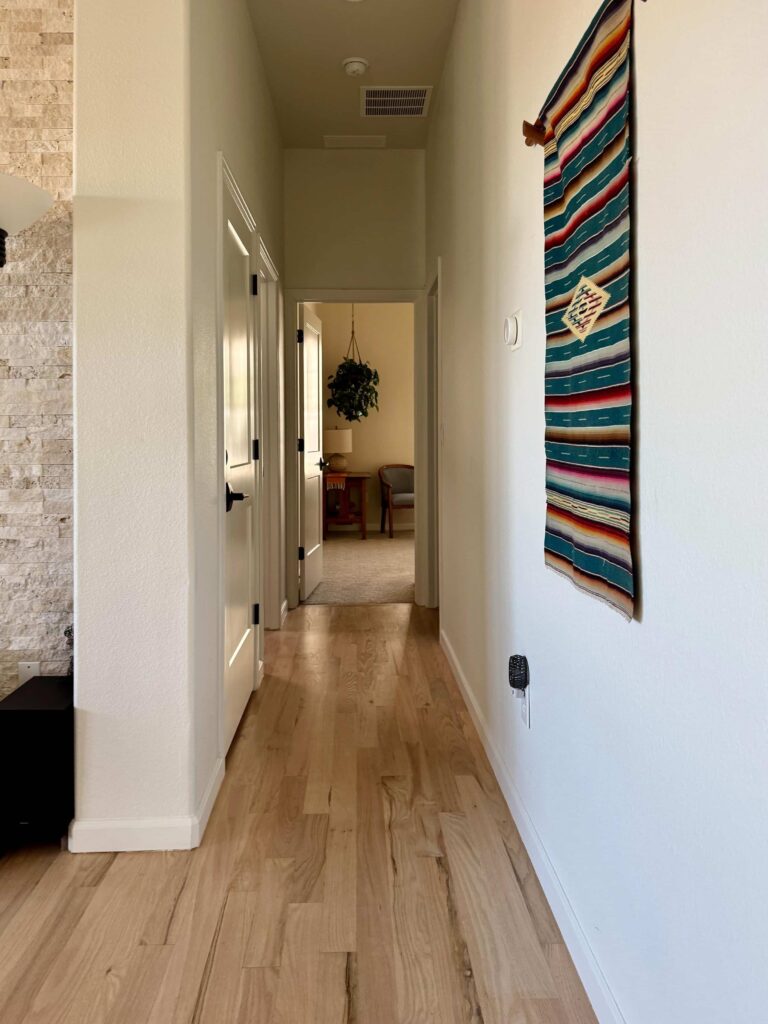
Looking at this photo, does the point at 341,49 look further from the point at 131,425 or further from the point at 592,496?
the point at 592,496

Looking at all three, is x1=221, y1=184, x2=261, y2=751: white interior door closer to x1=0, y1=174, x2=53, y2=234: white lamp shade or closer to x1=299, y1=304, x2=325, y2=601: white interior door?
x1=0, y1=174, x2=53, y2=234: white lamp shade

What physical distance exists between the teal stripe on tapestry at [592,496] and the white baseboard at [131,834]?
4.18 feet

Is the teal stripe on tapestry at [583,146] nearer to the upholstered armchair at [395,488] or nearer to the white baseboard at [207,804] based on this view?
the white baseboard at [207,804]

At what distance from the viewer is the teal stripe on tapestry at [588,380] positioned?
1.21m

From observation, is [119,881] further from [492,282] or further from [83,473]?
[492,282]

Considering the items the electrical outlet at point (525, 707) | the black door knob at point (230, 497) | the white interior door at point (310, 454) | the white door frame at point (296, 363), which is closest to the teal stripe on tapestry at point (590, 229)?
the electrical outlet at point (525, 707)

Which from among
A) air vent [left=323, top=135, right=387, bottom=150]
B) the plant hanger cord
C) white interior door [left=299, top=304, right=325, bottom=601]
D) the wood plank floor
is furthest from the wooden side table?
the wood plank floor

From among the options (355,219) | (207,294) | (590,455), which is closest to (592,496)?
(590,455)

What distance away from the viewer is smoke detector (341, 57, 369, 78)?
11.3 feet

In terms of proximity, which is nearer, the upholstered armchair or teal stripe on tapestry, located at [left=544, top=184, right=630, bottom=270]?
teal stripe on tapestry, located at [left=544, top=184, right=630, bottom=270]

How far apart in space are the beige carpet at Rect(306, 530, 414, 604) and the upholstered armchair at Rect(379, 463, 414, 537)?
0.31m

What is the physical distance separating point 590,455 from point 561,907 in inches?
37.9

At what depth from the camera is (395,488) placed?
823 centimetres

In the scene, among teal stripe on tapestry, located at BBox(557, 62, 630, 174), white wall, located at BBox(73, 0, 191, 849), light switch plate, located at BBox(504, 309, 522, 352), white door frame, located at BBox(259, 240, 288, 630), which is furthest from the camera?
white door frame, located at BBox(259, 240, 288, 630)
